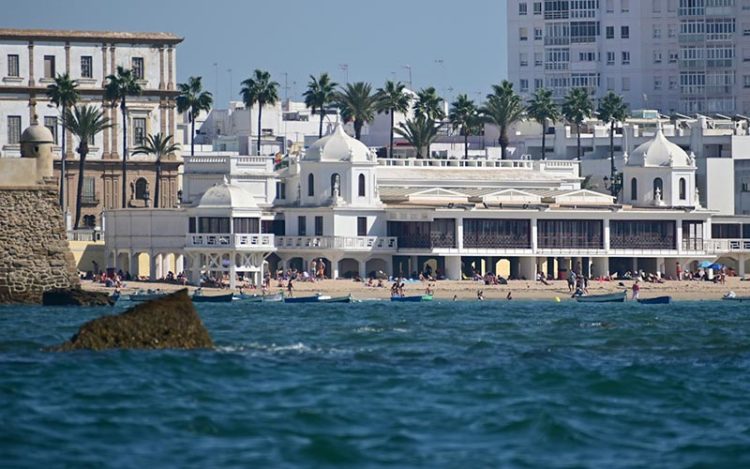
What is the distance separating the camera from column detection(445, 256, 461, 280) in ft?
422

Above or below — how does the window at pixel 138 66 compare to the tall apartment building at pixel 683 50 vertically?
below

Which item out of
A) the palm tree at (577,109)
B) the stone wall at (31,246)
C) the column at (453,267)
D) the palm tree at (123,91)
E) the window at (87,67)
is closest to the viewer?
the stone wall at (31,246)

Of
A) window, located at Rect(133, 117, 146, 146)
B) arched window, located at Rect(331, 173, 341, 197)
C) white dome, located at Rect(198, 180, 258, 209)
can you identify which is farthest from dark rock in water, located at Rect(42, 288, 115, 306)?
window, located at Rect(133, 117, 146, 146)

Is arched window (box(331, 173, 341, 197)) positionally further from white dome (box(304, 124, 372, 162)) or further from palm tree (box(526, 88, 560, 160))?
palm tree (box(526, 88, 560, 160))

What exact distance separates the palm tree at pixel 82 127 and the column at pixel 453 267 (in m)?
22.9

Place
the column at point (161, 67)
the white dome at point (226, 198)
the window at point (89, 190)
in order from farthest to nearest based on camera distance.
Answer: the column at point (161, 67), the window at point (89, 190), the white dome at point (226, 198)

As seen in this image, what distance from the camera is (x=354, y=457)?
44.6 m

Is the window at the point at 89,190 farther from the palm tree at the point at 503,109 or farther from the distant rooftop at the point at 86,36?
the palm tree at the point at 503,109

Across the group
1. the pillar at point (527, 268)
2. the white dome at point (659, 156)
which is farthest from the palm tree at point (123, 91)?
the white dome at point (659, 156)

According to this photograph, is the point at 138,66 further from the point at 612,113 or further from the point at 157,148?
the point at 612,113

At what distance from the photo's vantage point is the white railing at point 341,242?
128000 mm

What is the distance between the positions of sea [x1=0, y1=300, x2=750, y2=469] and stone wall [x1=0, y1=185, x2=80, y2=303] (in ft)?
39.0

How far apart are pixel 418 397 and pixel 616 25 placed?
14794 centimetres

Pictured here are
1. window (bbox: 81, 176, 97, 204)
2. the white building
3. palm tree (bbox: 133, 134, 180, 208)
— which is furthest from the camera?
window (bbox: 81, 176, 97, 204)
